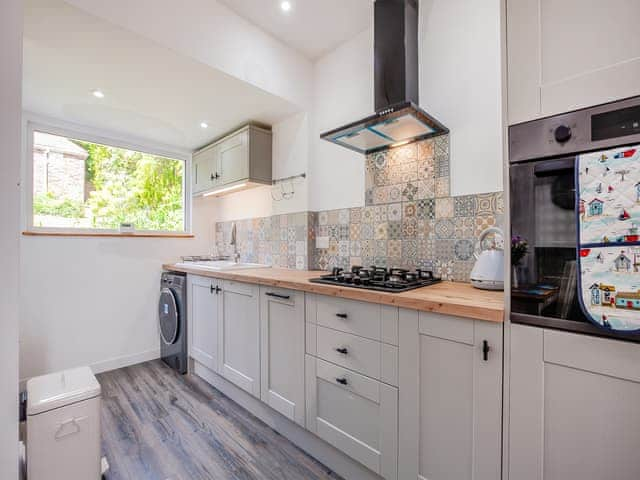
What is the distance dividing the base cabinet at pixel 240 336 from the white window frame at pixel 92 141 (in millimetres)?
1450

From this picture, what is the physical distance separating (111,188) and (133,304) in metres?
1.14

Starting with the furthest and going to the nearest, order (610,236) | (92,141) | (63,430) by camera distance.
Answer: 1. (92,141)
2. (63,430)
3. (610,236)

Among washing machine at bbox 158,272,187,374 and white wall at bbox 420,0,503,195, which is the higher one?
white wall at bbox 420,0,503,195

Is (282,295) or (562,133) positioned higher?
(562,133)

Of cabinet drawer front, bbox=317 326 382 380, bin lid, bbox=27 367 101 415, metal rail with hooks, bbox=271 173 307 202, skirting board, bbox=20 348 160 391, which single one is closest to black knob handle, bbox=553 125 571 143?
cabinet drawer front, bbox=317 326 382 380

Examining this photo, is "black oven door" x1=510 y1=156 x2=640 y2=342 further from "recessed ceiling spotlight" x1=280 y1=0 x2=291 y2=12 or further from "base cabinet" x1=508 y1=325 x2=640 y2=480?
"recessed ceiling spotlight" x1=280 y1=0 x2=291 y2=12

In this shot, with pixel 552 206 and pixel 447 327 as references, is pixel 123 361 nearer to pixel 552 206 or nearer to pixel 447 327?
pixel 447 327

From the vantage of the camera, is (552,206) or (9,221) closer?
(552,206)

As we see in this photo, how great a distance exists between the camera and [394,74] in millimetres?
1683

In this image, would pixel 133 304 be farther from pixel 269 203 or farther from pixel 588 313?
pixel 588 313

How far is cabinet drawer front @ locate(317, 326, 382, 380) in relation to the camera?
4.23ft

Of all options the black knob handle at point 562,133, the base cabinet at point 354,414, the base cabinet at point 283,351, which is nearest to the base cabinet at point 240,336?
the base cabinet at point 283,351

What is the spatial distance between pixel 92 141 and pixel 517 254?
3411 mm

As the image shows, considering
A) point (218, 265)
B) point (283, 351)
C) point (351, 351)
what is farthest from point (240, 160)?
point (351, 351)
